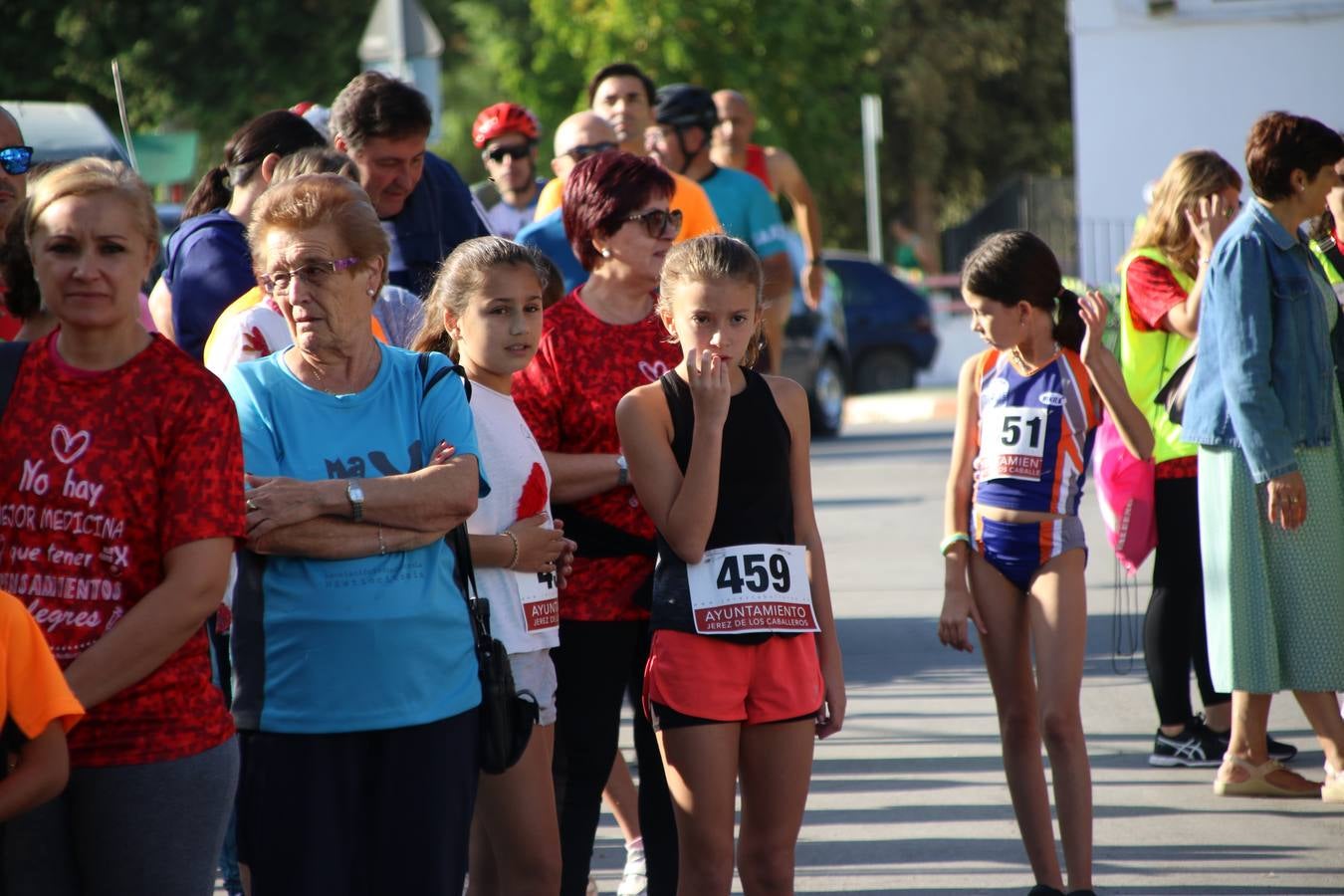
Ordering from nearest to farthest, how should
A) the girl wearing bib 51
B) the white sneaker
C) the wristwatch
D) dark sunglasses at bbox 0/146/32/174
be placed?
the wristwatch < the girl wearing bib 51 < dark sunglasses at bbox 0/146/32/174 < the white sneaker

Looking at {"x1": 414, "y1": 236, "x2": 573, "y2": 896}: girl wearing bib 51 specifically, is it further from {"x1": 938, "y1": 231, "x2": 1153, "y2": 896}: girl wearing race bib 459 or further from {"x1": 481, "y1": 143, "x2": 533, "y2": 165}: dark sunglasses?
{"x1": 481, "y1": 143, "x2": 533, "y2": 165}: dark sunglasses

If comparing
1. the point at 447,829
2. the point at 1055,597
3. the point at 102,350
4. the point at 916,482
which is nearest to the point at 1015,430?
the point at 1055,597

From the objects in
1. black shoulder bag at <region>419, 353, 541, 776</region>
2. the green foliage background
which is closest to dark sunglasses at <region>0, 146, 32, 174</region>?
black shoulder bag at <region>419, 353, 541, 776</region>

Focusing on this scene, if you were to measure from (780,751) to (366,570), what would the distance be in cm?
108

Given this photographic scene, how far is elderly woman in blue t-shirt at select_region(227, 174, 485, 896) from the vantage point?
3426 mm

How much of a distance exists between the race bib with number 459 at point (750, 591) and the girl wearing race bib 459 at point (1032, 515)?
101 centimetres

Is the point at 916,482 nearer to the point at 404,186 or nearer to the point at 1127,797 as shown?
the point at 1127,797

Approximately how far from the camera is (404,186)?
522 centimetres

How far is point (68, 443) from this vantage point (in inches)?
124

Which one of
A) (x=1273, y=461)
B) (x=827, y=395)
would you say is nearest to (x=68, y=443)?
(x=1273, y=461)

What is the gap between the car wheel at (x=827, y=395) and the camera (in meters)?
17.9

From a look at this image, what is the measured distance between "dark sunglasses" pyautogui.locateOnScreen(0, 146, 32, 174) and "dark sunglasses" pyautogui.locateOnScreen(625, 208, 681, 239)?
1.44m

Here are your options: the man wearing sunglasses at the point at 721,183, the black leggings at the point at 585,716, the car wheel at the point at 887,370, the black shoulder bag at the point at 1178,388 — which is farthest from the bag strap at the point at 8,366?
the car wheel at the point at 887,370

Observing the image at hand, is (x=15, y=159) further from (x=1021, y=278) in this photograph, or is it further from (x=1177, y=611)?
(x=1177, y=611)
